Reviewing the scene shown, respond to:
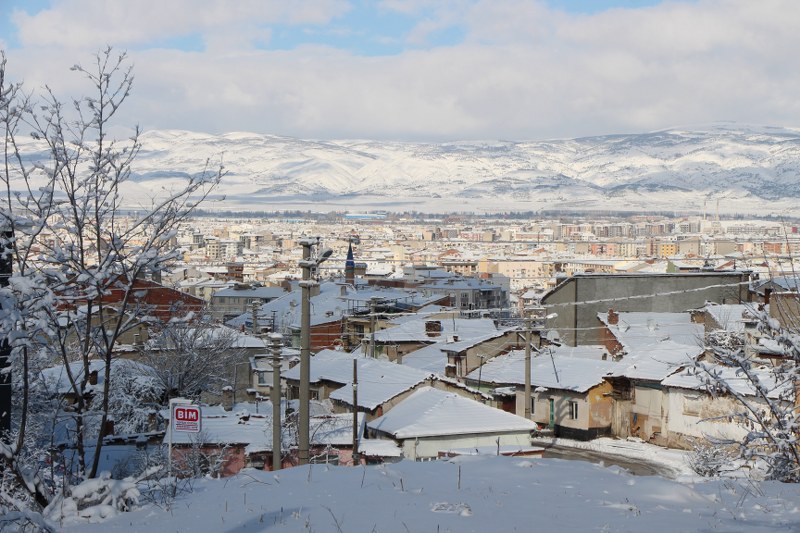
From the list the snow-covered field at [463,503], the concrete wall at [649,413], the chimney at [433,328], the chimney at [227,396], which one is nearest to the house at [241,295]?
the chimney at [433,328]

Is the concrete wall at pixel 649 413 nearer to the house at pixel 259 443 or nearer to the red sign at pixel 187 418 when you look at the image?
the house at pixel 259 443

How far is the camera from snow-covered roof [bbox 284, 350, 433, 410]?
80.7 ft

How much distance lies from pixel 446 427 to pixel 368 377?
5588 mm

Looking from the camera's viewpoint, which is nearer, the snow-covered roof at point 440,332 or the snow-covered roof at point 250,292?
the snow-covered roof at point 440,332

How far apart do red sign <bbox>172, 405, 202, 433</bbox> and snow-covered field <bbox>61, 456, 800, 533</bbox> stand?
2.88 metres

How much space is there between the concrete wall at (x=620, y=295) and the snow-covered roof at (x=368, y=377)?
1415 cm

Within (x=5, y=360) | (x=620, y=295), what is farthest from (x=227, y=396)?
(x=620, y=295)

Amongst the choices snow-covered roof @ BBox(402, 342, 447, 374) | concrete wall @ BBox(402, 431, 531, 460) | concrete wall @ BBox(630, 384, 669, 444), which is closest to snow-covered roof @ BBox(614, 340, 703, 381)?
concrete wall @ BBox(630, 384, 669, 444)

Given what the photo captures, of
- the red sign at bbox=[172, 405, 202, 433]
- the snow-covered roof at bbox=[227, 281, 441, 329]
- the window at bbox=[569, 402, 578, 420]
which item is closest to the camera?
the red sign at bbox=[172, 405, 202, 433]

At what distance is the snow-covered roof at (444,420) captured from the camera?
20.8 metres

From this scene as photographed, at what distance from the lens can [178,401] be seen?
13.2 metres

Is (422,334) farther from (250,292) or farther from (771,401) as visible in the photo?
(250,292)

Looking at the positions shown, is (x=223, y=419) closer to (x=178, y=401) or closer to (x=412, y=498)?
(x=178, y=401)

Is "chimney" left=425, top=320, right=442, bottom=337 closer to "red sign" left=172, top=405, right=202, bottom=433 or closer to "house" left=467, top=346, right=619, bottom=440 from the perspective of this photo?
"house" left=467, top=346, right=619, bottom=440
